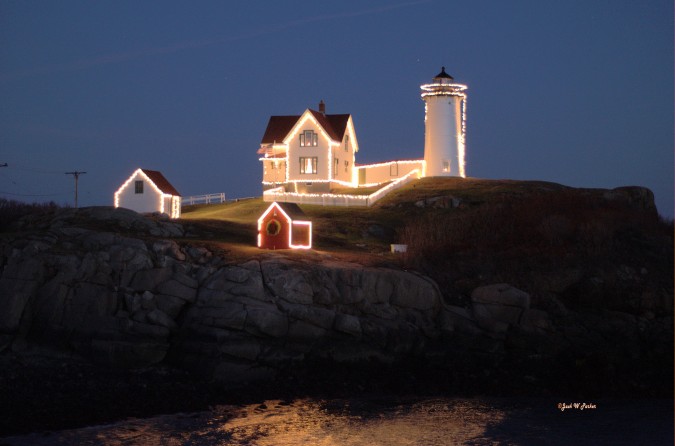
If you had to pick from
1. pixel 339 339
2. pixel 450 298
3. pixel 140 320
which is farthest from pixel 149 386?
pixel 450 298

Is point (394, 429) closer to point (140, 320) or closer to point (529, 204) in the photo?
point (140, 320)

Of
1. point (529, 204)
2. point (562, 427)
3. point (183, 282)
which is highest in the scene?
point (529, 204)

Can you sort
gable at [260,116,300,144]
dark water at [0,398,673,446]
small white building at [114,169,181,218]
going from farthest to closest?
gable at [260,116,300,144], small white building at [114,169,181,218], dark water at [0,398,673,446]

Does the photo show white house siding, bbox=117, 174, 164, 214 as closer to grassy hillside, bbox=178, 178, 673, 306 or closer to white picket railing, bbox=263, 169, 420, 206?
grassy hillside, bbox=178, 178, 673, 306

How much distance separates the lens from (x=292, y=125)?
6569cm

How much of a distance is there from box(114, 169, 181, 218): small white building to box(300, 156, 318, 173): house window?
13439 mm

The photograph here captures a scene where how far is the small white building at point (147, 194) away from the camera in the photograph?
156ft

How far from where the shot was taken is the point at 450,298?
32.1 m

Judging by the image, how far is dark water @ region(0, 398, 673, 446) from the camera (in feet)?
72.1

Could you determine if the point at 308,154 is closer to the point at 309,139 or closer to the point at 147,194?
the point at 309,139

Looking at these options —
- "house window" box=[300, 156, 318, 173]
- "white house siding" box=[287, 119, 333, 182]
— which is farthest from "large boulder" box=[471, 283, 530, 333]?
"house window" box=[300, 156, 318, 173]

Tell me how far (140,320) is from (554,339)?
47.5ft

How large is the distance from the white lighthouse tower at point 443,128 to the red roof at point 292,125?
6567mm

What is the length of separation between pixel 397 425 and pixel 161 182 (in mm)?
28521
